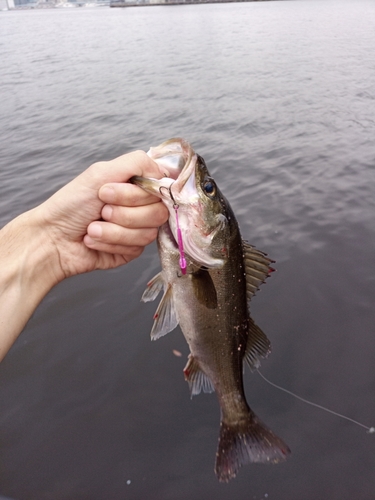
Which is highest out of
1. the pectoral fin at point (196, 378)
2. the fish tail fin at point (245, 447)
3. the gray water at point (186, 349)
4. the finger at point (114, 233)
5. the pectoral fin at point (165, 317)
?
the finger at point (114, 233)

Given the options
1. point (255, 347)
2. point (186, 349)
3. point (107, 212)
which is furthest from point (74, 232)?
point (186, 349)

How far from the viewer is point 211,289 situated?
252 cm

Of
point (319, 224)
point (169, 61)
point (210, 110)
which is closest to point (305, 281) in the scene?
point (319, 224)

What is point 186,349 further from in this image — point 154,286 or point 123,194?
point 123,194

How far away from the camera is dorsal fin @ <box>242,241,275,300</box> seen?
2643 mm

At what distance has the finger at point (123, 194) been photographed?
2.29 m

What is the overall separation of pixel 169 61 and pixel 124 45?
9394mm

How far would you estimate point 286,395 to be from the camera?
4.06m

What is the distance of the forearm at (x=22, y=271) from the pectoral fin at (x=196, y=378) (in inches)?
48.8

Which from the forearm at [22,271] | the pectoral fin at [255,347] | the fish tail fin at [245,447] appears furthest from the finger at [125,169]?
the fish tail fin at [245,447]

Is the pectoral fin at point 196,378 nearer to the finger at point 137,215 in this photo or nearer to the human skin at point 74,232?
the human skin at point 74,232

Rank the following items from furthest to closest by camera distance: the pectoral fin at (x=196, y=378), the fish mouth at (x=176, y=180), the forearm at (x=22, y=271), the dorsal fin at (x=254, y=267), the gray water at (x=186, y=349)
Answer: the gray water at (x=186, y=349) < the pectoral fin at (x=196, y=378) < the dorsal fin at (x=254, y=267) < the forearm at (x=22, y=271) < the fish mouth at (x=176, y=180)

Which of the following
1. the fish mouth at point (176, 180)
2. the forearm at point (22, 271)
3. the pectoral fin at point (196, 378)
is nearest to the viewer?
the fish mouth at point (176, 180)

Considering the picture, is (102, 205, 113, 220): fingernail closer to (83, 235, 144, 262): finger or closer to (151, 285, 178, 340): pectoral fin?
(83, 235, 144, 262): finger
